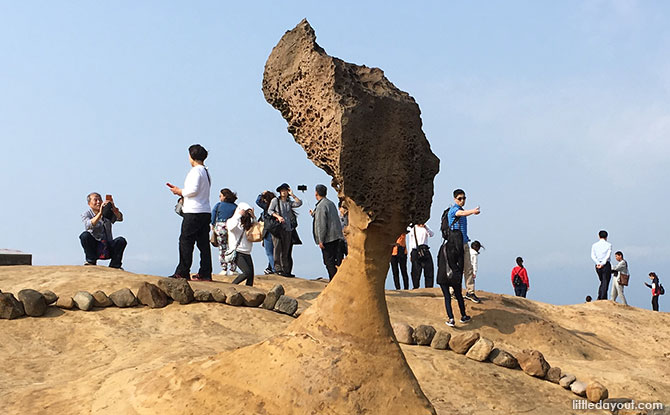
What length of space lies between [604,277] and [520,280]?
1.81m

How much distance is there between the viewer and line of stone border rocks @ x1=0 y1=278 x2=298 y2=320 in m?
6.48

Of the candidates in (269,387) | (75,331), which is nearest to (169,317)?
(75,331)

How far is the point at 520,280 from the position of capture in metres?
15.3

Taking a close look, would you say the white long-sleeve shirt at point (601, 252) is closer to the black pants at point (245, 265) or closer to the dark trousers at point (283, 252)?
the dark trousers at point (283, 252)

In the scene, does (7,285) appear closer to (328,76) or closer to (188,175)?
(188,175)

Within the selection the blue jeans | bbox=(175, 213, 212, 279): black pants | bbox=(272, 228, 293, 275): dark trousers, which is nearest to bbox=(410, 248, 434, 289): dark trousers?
bbox=(272, 228, 293, 275): dark trousers

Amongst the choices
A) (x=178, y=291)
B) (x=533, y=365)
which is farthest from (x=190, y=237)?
(x=533, y=365)

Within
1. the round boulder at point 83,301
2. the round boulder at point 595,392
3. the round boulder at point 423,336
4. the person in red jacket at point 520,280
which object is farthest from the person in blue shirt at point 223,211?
the person in red jacket at point 520,280

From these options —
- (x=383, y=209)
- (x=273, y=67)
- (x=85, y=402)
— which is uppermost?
(x=273, y=67)

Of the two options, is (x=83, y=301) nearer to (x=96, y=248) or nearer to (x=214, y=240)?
(x=96, y=248)

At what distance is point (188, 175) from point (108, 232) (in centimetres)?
197

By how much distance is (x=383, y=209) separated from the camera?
13.7ft

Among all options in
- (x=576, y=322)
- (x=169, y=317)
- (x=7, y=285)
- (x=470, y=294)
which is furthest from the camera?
(x=576, y=322)

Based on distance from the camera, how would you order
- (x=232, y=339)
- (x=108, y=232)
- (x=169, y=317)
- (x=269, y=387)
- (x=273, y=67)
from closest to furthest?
(x=269, y=387)
(x=273, y=67)
(x=232, y=339)
(x=169, y=317)
(x=108, y=232)
